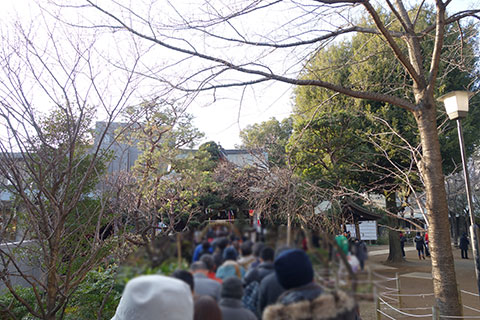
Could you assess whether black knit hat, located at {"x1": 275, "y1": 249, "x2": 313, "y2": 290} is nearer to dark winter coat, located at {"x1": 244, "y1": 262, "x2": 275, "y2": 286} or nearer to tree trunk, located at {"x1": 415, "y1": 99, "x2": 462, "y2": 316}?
dark winter coat, located at {"x1": 244, "y1": 262, "x2": 275, "y2": 286}

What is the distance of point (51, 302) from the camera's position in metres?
3.84

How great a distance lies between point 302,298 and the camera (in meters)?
0.96

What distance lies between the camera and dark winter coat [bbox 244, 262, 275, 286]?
1.00 m

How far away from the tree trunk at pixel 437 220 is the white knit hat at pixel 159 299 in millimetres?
4251

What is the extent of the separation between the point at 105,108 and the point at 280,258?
397 cm

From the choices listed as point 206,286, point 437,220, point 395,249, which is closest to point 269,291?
point 206,286

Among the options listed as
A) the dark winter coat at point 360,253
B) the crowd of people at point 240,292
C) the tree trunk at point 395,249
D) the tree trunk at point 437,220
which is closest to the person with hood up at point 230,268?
the crowd of people at point 240,292

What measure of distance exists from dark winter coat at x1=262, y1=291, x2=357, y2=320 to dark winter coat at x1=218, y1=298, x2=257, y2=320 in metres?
0.04

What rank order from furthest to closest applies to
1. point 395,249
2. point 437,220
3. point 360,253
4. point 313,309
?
point 395,249
point 437,220
point 360,253
point 313,309

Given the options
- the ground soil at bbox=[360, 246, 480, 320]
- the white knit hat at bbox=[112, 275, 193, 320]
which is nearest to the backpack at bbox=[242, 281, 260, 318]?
the white knit hat at bbox=[112, 275, 193, 320]

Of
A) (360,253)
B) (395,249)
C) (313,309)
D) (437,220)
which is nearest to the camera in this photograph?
(313,309)

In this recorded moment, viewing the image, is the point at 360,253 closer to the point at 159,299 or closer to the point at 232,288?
the point at 232,288

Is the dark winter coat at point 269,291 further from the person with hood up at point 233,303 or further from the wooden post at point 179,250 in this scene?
the wooden post at point 179,250

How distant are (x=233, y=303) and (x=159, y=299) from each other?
204 mm
